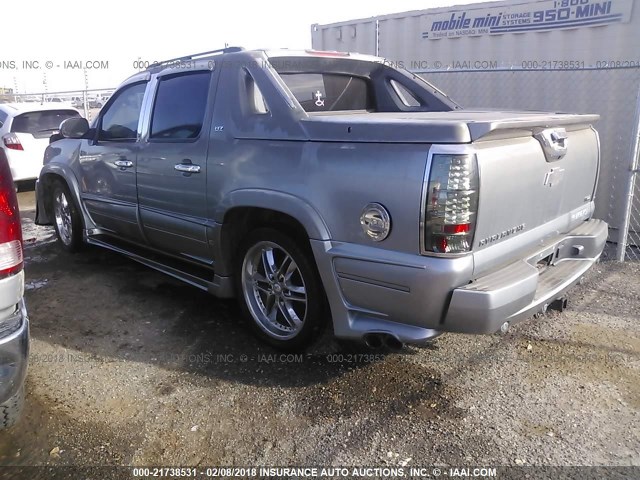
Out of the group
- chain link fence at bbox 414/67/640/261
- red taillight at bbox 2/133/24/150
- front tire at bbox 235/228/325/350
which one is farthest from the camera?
red taillight at bbox 2/133/24/150

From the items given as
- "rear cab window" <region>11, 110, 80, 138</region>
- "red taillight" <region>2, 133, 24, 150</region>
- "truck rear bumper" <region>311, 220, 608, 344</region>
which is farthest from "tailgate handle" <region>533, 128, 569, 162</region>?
"red taillight" <region>2, 133, 24, 150</region>

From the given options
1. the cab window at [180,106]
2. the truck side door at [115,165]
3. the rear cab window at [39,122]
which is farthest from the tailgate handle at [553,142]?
the rear cab window at [39,122]

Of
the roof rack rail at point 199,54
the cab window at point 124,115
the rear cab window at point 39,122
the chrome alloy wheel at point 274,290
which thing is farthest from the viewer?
the rear cab window at point 39,122

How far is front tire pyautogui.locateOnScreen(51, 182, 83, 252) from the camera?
5.79m

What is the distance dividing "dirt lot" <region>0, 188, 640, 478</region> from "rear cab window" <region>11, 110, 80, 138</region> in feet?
23.6

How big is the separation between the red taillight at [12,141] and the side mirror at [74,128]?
18.4 feet

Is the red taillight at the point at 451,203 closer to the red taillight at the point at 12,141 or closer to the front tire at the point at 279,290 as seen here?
the front tire at the point at 279,290

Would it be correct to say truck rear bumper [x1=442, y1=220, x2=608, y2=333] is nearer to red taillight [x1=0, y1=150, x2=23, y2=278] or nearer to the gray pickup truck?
the gray pickup truck

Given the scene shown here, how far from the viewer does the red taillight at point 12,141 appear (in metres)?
9.91

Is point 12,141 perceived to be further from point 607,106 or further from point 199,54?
point 607,106

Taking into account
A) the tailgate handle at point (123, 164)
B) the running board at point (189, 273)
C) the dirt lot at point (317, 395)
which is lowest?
the dirt lot at point (317, 395)

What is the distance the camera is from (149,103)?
445 centimetres

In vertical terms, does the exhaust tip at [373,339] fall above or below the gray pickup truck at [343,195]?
below

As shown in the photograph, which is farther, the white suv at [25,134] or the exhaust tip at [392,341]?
the white suv at [25,134]
